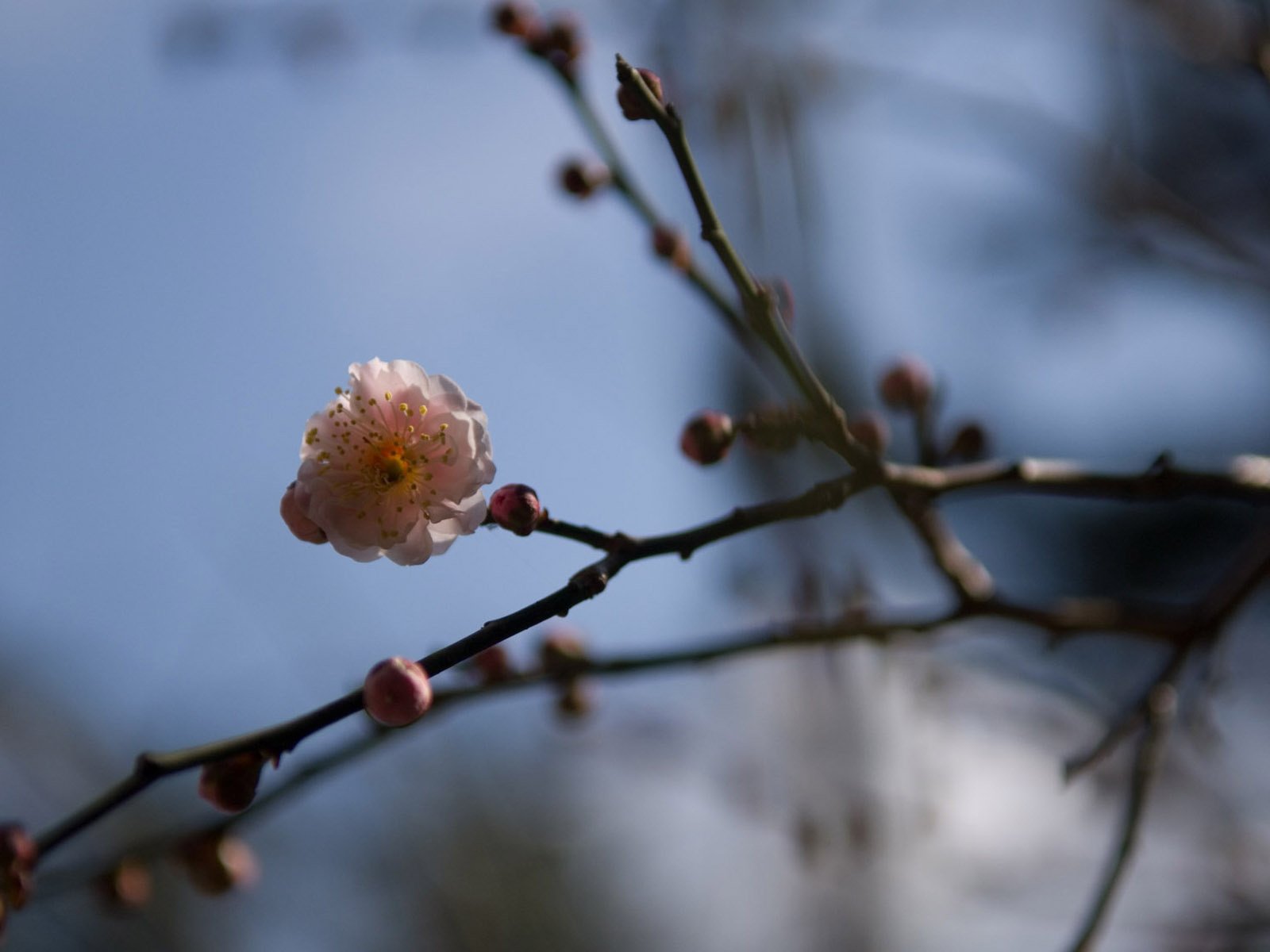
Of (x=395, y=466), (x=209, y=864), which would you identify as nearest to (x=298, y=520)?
(x=395, y=466)

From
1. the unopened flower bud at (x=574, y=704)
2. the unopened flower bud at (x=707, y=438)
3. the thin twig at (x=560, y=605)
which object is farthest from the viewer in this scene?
the unopened flower bud at (x=574, y=704)

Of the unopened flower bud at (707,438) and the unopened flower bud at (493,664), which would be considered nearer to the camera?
the unopened flower bud at (707,438)

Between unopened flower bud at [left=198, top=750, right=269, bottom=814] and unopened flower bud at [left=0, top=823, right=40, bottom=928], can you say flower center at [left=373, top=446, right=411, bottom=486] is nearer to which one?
unopened flower bud at [left=198, top=750, right=269, bottom=814]

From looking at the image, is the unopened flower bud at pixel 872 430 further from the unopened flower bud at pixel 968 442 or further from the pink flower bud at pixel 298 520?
the pink flower bud at pixel 298 520

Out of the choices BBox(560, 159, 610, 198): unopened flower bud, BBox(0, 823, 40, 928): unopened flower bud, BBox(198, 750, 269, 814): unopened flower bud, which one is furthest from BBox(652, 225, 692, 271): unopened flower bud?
BBox(0, 823, 40, 928): unopened flower bud

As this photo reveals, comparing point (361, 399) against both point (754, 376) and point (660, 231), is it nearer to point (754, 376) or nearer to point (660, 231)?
point (660, 231)

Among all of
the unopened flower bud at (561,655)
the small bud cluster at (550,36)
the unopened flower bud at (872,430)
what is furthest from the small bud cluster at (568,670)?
the small bud cluster at (550,36)

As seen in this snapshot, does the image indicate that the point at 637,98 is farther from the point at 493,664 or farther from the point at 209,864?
the point at 209,864
